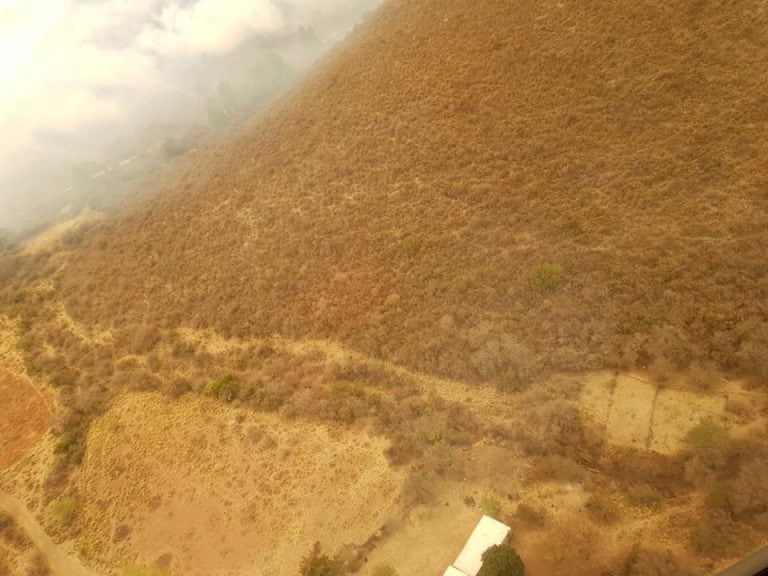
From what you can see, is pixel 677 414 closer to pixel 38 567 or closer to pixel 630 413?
pixel 630 413

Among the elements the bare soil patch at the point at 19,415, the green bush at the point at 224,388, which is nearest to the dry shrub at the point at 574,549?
the green bush at the point at 224,388

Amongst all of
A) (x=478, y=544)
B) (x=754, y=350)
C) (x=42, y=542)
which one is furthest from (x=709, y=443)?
(x=42, y=542)

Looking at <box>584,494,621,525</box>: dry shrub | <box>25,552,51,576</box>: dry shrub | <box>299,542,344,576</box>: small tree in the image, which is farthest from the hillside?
<box>299,542,344,576</box>: small tree

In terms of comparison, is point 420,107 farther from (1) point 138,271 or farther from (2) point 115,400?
(2) point 115,400

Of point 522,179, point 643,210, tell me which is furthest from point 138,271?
point 643,210

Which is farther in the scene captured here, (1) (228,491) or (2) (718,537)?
(1) (228,491)

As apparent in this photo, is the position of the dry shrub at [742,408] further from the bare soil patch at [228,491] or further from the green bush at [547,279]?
the bare soil patch at [228,491]
